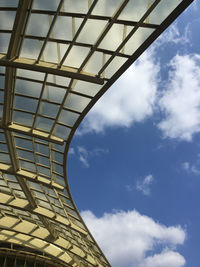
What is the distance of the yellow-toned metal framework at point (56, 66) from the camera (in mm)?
13719

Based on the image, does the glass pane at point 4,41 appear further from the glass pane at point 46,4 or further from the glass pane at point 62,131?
the glass pane at point 62,131

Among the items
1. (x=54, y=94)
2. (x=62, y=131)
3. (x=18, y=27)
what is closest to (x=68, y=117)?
(x=62, y=131)

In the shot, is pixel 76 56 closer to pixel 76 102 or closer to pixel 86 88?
pixel 86 88

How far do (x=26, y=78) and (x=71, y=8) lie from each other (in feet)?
19.6

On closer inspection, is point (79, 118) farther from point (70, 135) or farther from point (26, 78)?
point (26, 78)

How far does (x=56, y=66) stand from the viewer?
16609mm

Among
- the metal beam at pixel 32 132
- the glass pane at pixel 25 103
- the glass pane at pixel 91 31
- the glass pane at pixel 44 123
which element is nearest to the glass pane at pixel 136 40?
the glass pane at pixel 91 31

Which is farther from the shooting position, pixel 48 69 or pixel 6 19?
pixel 48 69

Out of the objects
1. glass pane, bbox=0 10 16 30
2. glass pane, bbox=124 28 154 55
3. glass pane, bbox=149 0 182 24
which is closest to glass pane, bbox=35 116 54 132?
glass pane, bbox=0 10 16 30

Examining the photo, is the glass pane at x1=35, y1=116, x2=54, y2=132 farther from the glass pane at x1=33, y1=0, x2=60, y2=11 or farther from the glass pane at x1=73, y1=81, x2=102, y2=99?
the glass pane at x1=33, y1=0, x2=60, y2=11

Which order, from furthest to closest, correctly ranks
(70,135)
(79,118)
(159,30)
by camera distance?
(70,135) < (79,118) < (159,30)

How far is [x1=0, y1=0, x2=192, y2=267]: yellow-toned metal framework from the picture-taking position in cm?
1372

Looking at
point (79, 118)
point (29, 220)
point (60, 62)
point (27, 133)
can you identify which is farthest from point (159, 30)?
point (29, 220)

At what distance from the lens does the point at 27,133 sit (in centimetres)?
2161
